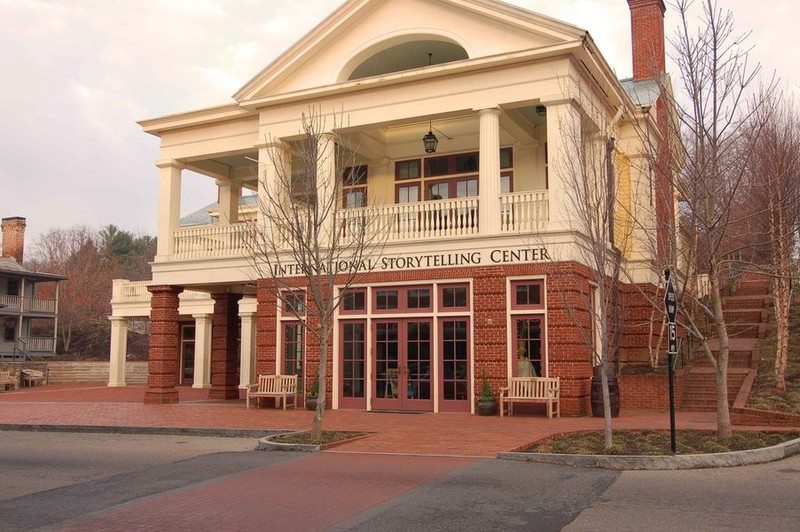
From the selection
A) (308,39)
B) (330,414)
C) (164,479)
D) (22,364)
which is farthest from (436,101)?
(22,364)

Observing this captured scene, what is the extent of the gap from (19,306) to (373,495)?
4281cm

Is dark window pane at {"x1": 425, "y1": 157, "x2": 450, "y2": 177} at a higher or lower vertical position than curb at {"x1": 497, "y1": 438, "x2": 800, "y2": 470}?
higher

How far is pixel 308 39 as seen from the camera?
20016 mm

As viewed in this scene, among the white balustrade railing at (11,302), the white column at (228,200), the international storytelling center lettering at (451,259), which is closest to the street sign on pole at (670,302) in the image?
the international storytelling center lettering at (451,259)

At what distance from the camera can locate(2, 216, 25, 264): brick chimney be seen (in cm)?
4878

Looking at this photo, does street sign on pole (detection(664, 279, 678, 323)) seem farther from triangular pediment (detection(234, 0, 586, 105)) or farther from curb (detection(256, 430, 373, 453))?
triangular pediment (detection(234, 0, 586, 105))

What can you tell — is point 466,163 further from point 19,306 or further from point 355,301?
point 19,306

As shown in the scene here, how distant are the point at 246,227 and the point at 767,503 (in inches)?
580

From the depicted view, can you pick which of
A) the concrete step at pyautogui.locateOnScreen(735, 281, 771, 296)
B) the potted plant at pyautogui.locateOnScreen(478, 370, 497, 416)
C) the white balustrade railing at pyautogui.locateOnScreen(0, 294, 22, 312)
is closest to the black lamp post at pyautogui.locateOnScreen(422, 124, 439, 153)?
the potted plant at pyautogui.locateOnScreen(478, 370, 497, 416)

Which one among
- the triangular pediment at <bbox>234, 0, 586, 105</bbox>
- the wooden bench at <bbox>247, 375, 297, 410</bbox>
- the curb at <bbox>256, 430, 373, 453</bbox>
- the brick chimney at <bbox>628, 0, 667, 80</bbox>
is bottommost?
the curb at <bbox>256, 430, 373, 453</bbox>

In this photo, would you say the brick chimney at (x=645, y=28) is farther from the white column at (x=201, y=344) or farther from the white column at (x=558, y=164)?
the white column at (x=201, y=344)

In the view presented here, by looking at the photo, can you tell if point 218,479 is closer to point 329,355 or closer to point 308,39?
point 329,355

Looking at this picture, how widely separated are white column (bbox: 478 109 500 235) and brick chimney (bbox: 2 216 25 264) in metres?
40.6

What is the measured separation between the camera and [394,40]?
1978 centimetres
